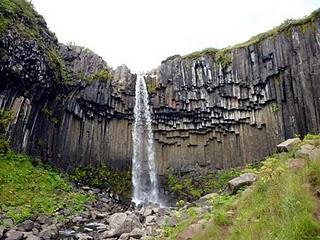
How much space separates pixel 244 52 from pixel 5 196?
2064cm

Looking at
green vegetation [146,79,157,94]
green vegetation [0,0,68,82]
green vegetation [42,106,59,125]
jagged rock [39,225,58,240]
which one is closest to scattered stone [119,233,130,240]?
jagged rock [39,225,58,240]

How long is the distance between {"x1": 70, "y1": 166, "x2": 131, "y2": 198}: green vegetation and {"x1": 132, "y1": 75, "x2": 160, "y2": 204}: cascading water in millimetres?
1162

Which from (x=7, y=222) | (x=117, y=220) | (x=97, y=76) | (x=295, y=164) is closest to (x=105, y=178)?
(x=97, y=76)

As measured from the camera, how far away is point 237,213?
705 cm

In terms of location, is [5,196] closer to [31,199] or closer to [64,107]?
[31,199]

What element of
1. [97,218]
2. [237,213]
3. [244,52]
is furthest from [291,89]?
[237,213]

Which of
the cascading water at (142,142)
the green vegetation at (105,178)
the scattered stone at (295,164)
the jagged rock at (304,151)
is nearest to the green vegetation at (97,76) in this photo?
the cascading water at (142,142)

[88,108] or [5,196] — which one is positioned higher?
[88,108]

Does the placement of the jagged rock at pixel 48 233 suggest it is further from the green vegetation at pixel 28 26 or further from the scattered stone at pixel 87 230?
the green vegetation at pixel 28 26

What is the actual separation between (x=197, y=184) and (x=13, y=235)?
1825 centimetres

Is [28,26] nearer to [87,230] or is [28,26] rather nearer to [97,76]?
[97,76]

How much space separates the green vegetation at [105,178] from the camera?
2592 centimetres

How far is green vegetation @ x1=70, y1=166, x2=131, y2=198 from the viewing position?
2592cm

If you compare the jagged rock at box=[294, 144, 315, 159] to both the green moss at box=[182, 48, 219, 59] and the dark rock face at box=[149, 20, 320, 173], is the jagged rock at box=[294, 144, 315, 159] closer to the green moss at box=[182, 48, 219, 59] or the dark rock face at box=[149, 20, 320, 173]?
the dark rock face at box=[149, 20, 320, 173]
